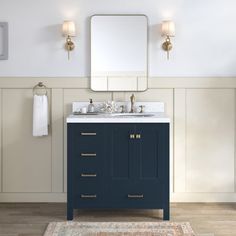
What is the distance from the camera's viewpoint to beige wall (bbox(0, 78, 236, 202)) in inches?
186

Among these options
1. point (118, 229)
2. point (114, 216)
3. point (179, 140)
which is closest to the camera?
point (118, 229)

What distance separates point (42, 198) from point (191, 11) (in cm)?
221

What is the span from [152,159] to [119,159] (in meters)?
0.27

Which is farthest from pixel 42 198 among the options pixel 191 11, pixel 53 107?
pixel 191 11

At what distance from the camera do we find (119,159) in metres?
4.17

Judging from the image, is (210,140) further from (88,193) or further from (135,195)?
(88,193)

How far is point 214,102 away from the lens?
4727 mm

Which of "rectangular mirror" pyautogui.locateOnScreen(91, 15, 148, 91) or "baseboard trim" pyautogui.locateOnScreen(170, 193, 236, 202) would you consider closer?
"rectangular mirror" pyautogui.locateOnScreen(91, 15, 148, 91)

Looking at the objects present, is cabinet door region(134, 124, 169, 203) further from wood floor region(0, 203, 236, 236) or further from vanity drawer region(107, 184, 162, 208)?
wood floor region(0, 203, 236, 236)

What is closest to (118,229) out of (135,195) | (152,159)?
(135,195)

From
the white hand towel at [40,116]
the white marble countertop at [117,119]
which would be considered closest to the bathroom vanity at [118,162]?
the white marble countertop at [117,119]

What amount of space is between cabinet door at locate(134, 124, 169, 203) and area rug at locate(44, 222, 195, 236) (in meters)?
0.28

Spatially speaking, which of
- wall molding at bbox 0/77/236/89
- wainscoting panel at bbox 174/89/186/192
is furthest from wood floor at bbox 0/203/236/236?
wall molding at bbox 0/77/236/89

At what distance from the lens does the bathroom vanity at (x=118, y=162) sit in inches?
163
